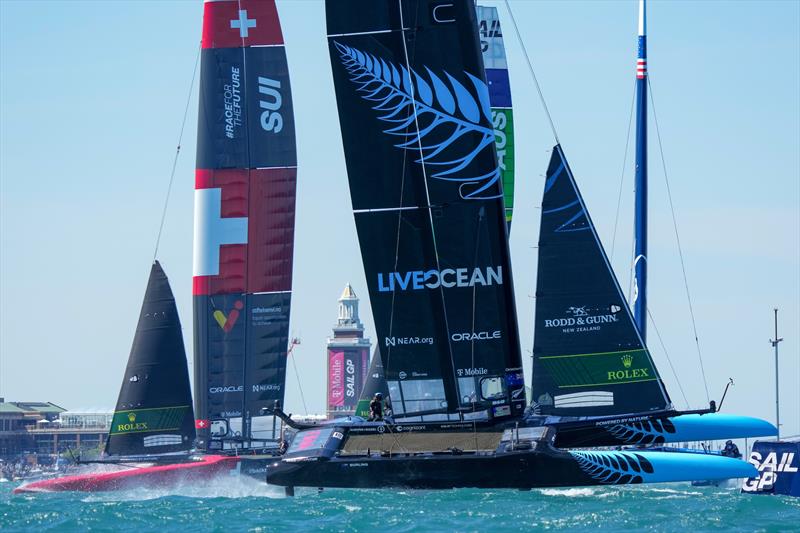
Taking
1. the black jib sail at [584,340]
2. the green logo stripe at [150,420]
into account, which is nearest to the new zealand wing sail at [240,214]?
the green logo stripe at [150,420]

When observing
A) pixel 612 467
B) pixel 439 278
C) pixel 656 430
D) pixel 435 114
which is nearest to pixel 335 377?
pixel 656 430

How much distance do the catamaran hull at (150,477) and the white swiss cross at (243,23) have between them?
11.7m

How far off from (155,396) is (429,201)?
15543 millimetres

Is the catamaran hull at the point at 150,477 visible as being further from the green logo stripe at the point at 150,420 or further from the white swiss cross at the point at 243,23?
the white swiss cross at the point at 243,23

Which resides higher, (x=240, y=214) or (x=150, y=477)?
(x=240, y=214)

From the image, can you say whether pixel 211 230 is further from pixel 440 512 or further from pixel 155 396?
pixel 440 512

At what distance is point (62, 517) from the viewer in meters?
28.3

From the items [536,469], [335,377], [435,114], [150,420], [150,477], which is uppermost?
[435,114]

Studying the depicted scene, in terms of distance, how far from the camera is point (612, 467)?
27.8 m

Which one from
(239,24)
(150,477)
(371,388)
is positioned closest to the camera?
(150,477)

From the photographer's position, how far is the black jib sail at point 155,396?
4356 cm

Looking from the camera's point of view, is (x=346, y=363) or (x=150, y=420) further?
(x=346, y=363)

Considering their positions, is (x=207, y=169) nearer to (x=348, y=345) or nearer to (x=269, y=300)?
(x=269, y=300)

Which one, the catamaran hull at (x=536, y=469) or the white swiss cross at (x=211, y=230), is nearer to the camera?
the catamaran hull at (x=536, y=469)
